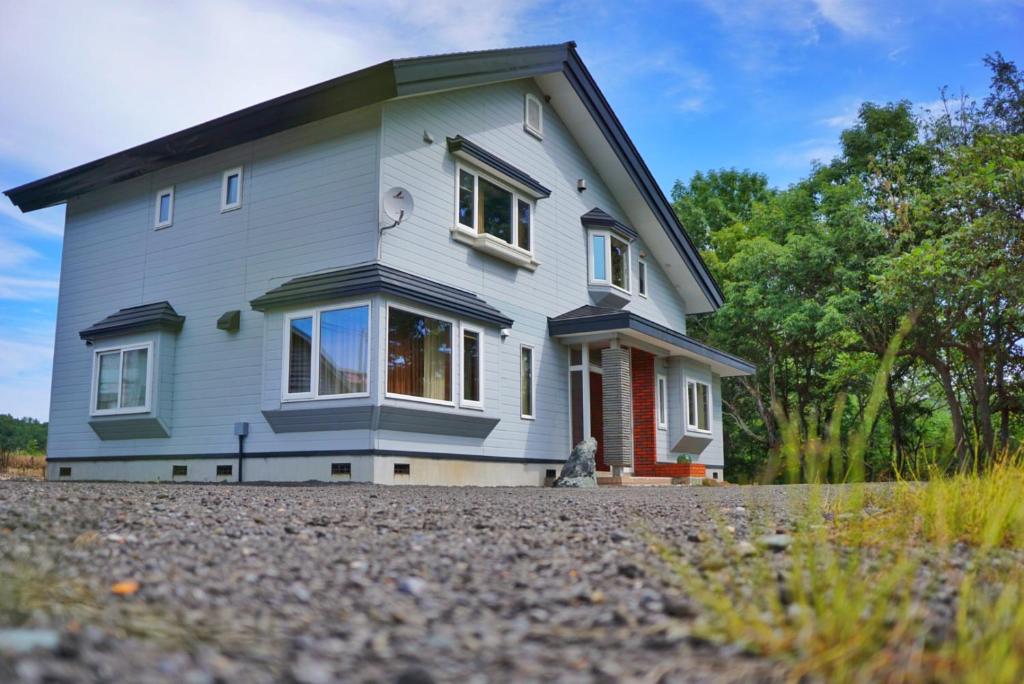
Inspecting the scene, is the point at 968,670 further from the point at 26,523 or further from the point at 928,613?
the point at 26,523

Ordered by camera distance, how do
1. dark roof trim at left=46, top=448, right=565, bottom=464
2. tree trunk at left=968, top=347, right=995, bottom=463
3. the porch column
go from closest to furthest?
1. dark roof trim at left=46, top=448, right=565, bottom=464
2. the porch column
3. tree trunk at left=968, top=347, right=995, bottom=463

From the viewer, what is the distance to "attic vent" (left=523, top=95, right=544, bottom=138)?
45.2ft

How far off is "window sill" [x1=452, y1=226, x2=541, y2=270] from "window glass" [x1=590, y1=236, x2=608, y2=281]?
237 centimetres

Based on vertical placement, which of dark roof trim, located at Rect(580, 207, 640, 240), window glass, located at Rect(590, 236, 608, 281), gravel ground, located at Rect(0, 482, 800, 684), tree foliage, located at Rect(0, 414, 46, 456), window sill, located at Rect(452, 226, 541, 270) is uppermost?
dark roof trim, located at Rect(580, 207, 640, 240)

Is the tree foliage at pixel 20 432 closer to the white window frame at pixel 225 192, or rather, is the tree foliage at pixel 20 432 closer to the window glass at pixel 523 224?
the white window frame at pixel 225 192

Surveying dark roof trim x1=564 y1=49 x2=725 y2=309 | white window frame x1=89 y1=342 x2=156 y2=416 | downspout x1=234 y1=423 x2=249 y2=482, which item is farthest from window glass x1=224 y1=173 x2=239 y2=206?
dark roof trim x1=564 y1=49 x2=725 y2=309

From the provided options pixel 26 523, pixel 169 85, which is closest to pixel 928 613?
pixel 26 523

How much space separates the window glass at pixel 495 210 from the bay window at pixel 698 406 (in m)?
5.91

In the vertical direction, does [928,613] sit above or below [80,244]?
below

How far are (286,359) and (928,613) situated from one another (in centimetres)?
896

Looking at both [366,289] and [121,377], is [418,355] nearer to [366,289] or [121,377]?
[366,289]

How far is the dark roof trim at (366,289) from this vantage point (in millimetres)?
9844

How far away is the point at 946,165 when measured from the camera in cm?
1883

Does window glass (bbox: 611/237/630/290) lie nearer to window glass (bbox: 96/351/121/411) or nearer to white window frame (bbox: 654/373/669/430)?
white window frame (bbox: 654/373/669/430)
